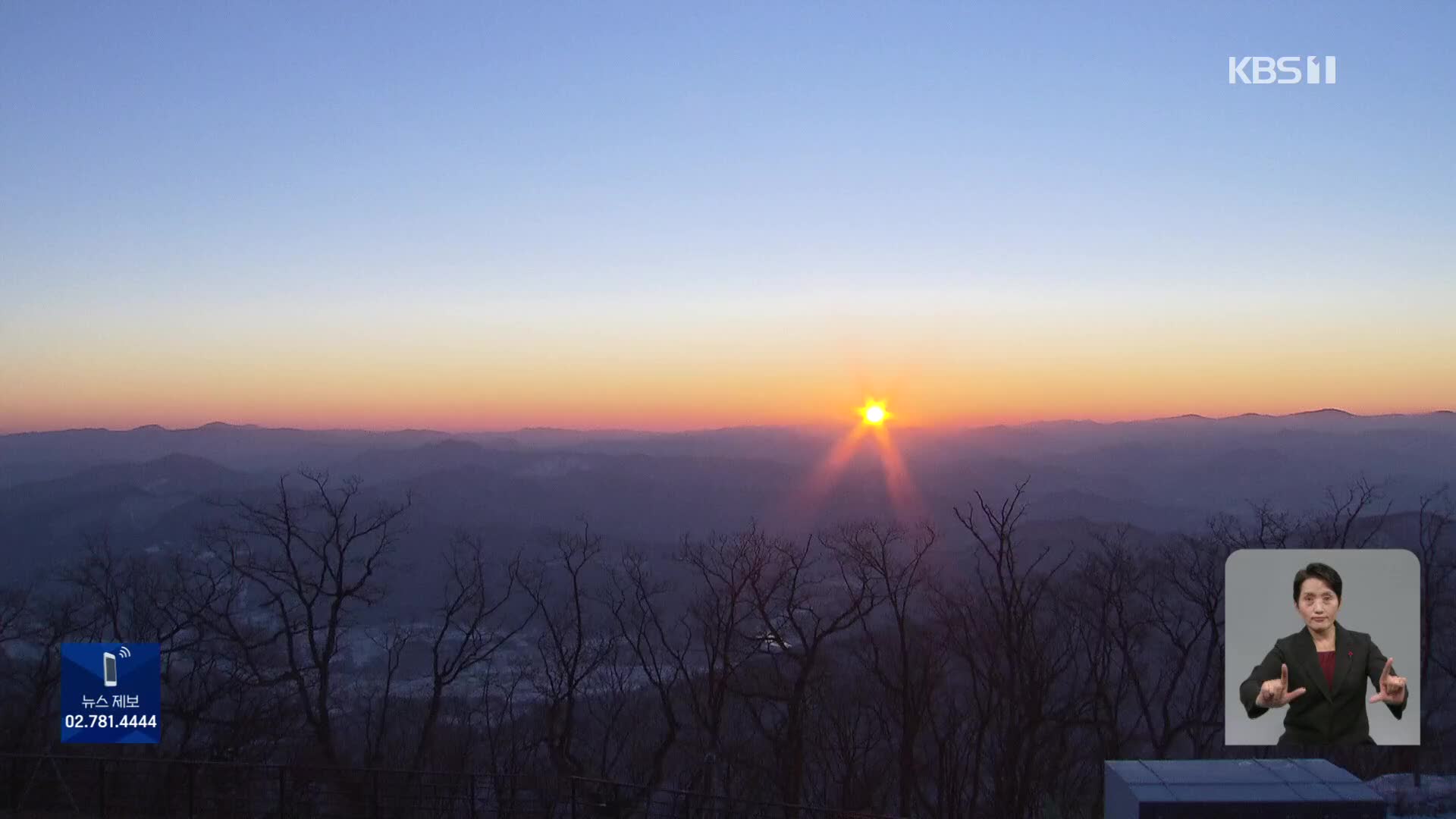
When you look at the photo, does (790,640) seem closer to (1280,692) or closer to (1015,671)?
(1015,671)

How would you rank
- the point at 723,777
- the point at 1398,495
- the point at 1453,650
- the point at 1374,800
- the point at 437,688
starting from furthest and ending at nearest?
the point at 1398,495, the point at 1453,650, the point at 723,777, the point at 437,688, the point at 1374,800

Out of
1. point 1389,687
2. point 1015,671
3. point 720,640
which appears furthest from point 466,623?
point 1389,687

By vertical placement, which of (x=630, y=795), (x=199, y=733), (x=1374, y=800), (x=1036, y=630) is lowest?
(x=630, y=795)

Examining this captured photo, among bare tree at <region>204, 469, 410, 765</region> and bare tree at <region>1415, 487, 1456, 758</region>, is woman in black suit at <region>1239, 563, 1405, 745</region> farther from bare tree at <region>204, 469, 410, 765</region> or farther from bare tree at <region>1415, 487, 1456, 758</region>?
bare tree at <region>204, 469, 410, 765</region>

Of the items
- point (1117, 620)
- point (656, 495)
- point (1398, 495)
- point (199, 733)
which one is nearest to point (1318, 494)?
point (1398, 495)

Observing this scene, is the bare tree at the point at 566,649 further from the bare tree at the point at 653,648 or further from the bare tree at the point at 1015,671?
the bare tree at the point at 1015,671

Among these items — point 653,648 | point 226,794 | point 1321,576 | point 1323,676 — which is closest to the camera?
point 1323,676

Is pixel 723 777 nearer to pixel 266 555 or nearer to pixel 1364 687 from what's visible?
pixel 266 555
